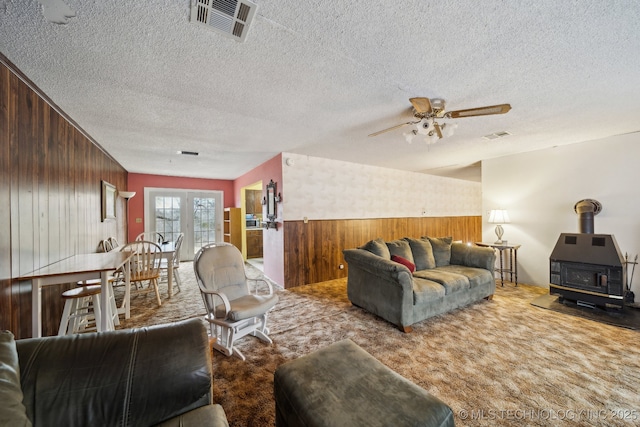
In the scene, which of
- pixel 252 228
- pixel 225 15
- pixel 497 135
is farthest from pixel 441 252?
pixel 252 228

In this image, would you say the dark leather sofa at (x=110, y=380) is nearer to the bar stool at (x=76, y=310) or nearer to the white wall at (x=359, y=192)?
the bar stool at (x=76, y=310)

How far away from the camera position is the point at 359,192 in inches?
207

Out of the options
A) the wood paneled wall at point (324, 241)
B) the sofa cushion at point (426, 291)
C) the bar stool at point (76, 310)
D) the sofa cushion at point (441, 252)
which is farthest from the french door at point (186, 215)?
the sofa cushion at point (426, 291)

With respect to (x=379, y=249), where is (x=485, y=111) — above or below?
above

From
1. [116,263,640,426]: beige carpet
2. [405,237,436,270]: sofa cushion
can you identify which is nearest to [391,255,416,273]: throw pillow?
[405,237,436,270]: sofa cushion

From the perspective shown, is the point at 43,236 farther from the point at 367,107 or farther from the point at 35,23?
the point at 367,107

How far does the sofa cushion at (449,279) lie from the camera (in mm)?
3021

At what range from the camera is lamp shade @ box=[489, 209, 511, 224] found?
4.39 metres

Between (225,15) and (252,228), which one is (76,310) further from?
(252,228)

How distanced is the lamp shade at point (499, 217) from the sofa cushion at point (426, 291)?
7.72ft

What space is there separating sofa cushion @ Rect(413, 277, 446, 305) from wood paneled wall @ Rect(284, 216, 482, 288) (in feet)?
6.82

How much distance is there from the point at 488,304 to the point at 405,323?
1.64 metres

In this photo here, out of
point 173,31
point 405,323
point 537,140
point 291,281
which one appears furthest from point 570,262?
point 173,31

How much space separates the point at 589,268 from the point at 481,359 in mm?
2416
